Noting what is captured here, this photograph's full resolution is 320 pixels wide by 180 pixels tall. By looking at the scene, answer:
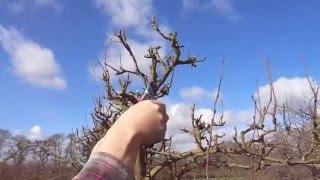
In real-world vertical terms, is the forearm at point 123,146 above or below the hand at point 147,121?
below

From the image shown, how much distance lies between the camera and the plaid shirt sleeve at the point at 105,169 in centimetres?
61

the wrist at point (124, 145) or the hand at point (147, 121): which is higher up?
the hand at point (147, 121)

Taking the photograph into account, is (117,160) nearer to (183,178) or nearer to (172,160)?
(172,160)

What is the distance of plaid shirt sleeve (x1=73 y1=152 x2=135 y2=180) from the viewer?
611 mm

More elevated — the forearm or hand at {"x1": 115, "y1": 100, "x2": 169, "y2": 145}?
hand at {"x1": 115, "y1": 100, "x2": 169, "y2": 145}

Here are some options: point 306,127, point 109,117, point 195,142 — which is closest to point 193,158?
point 195,142

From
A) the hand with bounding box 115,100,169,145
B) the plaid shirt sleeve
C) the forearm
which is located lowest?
the plaid shirt sleeve

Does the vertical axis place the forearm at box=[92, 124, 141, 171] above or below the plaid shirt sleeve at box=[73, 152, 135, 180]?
above

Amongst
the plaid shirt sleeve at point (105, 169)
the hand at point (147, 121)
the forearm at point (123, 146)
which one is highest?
the hand at point (147, 121)

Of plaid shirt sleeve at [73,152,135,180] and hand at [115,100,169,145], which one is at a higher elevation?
hand at [115,100,169,145]

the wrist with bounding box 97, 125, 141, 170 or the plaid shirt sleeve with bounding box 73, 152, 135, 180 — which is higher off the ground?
the wrist with bounding box 97, 125, 141, 170

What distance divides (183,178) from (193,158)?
0.76 meters

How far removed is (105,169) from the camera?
62cm

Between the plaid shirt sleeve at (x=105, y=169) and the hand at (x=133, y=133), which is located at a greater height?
the hand at (x=133, y=133)
